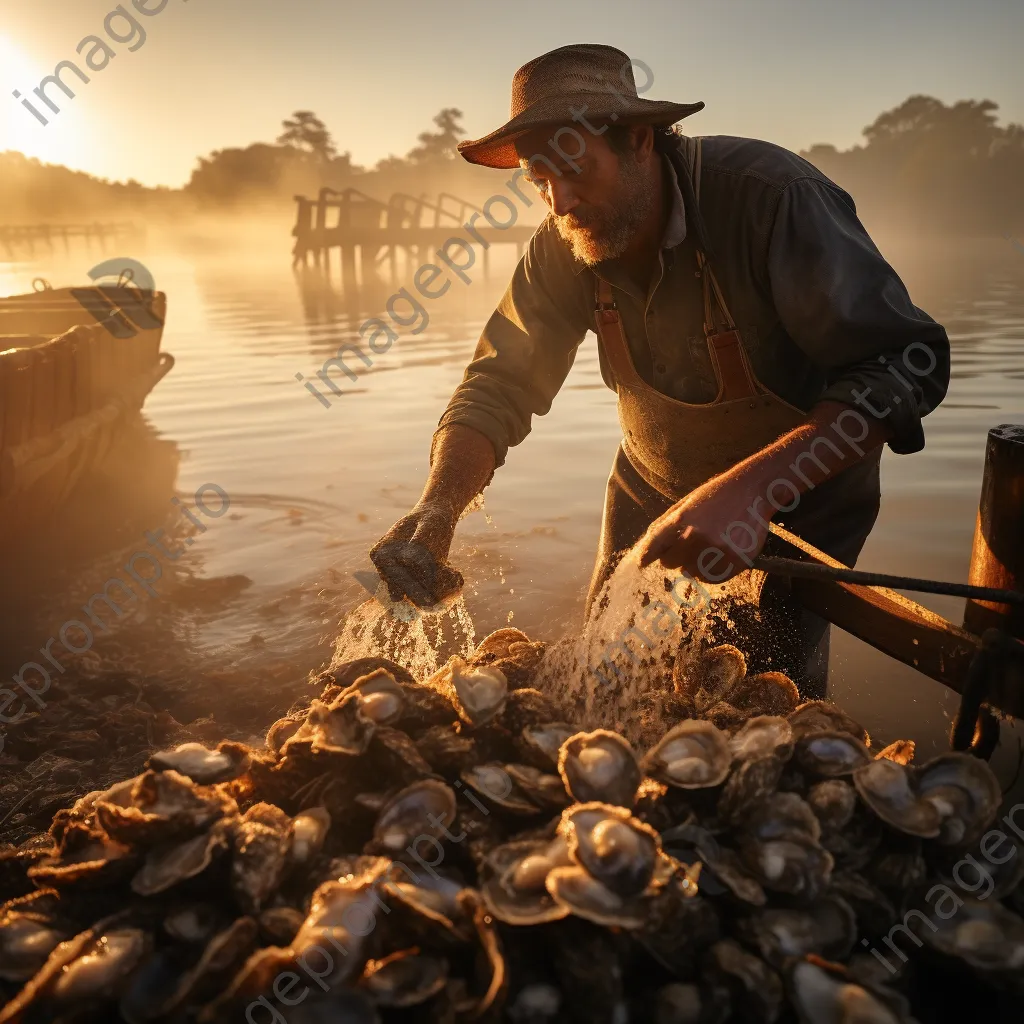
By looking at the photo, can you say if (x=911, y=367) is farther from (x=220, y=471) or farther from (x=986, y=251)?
(x=986, y=251)

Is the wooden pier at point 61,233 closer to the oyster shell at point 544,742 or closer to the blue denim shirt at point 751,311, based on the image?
the blue denim shirt at point 751,311

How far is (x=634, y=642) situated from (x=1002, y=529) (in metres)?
1.44

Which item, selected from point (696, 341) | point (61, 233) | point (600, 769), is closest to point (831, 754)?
point (600, 769)

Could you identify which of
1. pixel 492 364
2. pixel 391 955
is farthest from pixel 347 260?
pixel 391 955

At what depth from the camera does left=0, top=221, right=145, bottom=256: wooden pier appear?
204 feet

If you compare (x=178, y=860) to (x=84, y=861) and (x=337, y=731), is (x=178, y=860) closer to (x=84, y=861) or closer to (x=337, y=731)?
(x=84, y=861)

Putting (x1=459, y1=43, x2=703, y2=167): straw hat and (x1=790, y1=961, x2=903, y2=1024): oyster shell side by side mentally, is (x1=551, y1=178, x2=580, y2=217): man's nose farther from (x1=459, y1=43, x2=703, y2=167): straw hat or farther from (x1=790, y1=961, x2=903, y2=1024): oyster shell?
(x1=790, y1=961, x2=903, y2=1024): oyster shell

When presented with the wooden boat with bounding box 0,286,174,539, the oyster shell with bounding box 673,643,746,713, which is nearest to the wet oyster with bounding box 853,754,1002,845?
the oyster shell with bounding box 673,643,746,713

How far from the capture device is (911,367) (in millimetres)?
2727

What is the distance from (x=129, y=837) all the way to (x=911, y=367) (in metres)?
2.78

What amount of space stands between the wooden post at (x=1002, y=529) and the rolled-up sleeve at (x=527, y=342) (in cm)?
196

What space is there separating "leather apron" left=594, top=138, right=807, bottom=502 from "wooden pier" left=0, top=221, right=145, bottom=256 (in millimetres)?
70301

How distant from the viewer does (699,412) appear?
134 inches

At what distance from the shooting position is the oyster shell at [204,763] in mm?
2131
